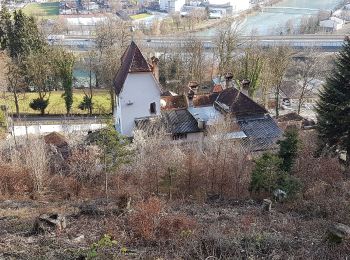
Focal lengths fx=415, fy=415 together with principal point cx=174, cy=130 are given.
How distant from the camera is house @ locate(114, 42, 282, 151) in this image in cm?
2078

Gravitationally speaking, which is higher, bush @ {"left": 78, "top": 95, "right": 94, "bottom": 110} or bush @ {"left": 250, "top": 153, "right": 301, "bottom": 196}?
bush @ {"left": 250, "top": 153, "right": 301, "bottom": 196}

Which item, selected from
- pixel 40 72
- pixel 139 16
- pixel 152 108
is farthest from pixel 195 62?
pixel 139 16

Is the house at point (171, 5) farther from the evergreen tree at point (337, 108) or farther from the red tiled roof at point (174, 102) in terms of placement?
the evergreen tree at point (337, 108)

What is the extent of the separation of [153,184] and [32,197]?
4.21 metres

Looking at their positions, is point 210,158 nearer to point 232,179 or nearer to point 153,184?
point 232,179

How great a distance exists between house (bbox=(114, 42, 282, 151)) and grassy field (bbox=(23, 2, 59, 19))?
87.3m

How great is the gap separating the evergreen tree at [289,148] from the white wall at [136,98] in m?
9.10

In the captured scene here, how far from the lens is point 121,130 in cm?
2267

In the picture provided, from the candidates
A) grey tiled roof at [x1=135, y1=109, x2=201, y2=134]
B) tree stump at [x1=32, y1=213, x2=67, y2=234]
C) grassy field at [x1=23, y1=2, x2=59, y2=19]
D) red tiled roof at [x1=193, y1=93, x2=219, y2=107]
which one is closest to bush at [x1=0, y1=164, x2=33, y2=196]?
tree stump at [x1=32, y1=213, x2=67, y2=234]

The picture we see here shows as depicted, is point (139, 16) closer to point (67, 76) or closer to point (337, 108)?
point (67, 76)

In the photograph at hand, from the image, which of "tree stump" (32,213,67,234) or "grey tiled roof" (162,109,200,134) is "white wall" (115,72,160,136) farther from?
"tree stump" (32,213,67,234)

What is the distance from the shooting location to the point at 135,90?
21.8m

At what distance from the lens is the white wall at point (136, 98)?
21625 millimetres

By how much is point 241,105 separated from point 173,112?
371cm
